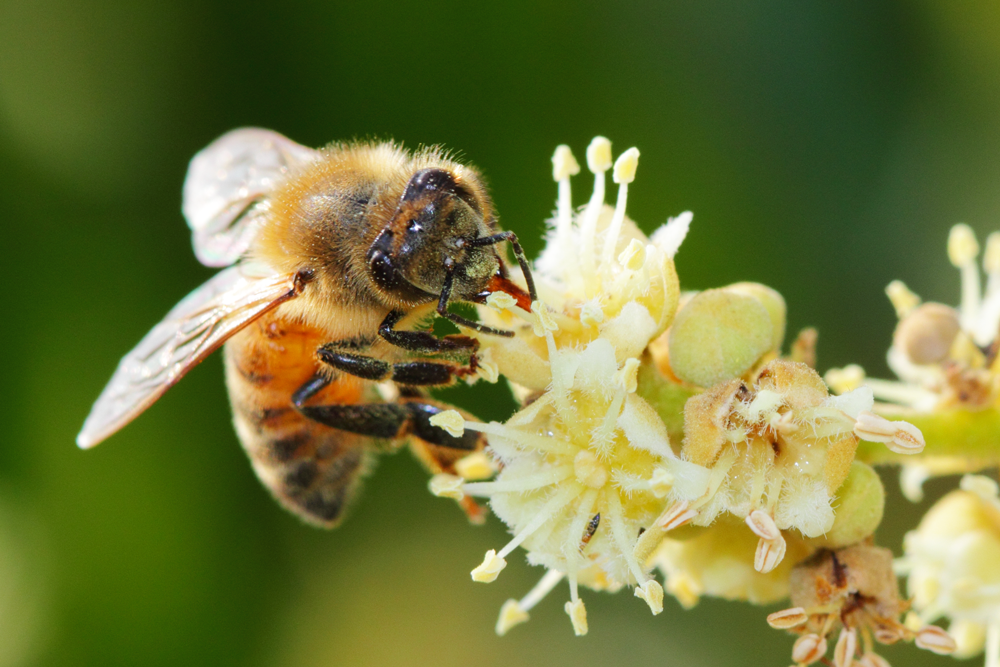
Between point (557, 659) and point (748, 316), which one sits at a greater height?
point (748, 316)

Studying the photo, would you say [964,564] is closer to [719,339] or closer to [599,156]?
[719,339]

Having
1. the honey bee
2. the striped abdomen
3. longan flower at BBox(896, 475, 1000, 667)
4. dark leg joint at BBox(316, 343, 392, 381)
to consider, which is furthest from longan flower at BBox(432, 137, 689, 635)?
longan flower at BBox(896, 475, 1000, 667)

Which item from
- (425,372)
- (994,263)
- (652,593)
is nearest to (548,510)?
(652,593)

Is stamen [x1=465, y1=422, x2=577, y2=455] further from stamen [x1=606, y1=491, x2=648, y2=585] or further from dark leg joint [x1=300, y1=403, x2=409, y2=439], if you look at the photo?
dark leg joint [x1=300, y1=403, x2=409, y2=439]

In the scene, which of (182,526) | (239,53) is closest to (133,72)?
(239,53)

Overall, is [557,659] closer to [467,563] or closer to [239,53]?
[467,563]

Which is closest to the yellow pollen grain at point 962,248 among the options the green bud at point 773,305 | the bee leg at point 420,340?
the green bud at point 773,305

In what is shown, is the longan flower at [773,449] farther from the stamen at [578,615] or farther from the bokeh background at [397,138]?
the bokeh background at [397,138]
